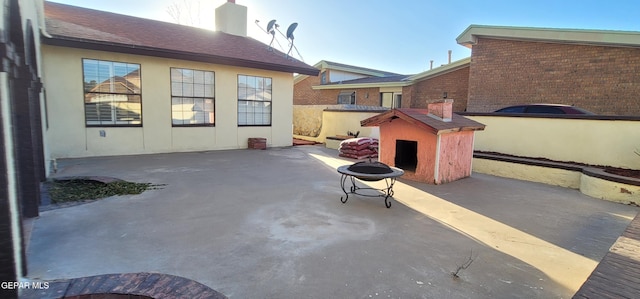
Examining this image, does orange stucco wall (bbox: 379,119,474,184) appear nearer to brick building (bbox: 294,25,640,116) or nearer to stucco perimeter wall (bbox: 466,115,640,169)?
stucco perimeter wall (bbox: 466,115,640,169)

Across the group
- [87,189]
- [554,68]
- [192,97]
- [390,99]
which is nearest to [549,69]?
[554,68]

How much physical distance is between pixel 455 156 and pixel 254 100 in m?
7.47

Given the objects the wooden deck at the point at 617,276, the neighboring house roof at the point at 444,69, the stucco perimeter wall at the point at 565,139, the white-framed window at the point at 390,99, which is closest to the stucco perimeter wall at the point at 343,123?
the stucco perimeter wall at the point at 565,139

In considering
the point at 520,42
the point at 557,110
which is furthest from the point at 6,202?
the point at 520,42

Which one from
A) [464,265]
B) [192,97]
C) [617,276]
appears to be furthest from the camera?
[192,97]

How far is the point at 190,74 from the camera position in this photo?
10.5 m

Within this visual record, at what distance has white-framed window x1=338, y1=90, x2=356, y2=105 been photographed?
65.2ft

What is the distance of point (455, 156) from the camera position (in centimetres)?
725

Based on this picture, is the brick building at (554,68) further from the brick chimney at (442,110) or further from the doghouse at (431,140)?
the brick chimney at (442,110)

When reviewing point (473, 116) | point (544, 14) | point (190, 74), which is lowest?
point (473, 116)

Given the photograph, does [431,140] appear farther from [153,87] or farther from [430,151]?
[153,87]

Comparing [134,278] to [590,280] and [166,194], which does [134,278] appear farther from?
[590,280]

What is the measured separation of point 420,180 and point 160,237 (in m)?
5.20

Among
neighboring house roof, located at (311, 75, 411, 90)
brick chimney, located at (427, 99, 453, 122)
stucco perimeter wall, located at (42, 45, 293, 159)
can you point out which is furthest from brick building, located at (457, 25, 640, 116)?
stucco perimeter wall, located at (42, 45, 293, 159)
